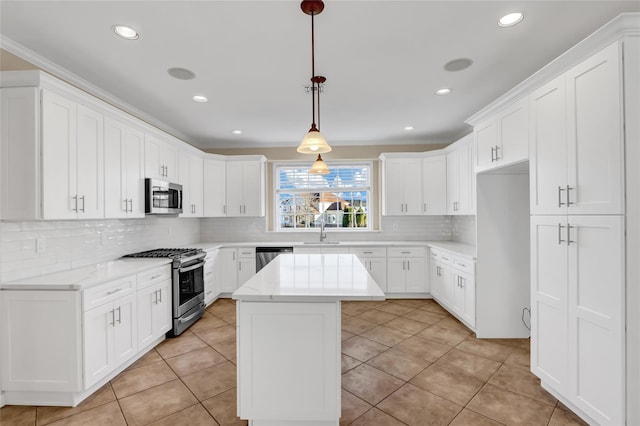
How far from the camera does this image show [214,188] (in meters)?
5.12

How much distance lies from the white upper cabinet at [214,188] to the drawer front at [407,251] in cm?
295

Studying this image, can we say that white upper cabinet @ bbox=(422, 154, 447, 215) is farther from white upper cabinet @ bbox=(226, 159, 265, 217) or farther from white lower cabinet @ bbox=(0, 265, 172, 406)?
white lower cabinet @ bbox=(0, 265, 172, 406)

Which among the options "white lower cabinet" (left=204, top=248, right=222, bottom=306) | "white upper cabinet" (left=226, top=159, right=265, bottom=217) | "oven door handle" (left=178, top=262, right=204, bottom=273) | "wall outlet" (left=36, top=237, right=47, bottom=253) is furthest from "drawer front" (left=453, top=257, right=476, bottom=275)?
"wall outlet" (left=36, top=237, right=47, bottom=253)

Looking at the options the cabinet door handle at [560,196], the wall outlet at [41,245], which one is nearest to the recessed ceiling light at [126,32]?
the wall outlet at [41,245]

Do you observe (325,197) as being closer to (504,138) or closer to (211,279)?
(211,279)

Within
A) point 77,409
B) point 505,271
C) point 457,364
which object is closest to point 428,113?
point 505,271

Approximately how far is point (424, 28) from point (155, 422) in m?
3.35

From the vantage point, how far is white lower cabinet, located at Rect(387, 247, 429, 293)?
15.7 ft

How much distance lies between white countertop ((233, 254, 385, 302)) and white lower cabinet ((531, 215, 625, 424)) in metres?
1.32

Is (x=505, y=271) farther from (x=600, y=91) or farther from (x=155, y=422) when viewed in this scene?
(x=155, y=422)

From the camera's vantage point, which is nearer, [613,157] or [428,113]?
[613,157]

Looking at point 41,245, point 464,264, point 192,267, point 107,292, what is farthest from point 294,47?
point 464,264

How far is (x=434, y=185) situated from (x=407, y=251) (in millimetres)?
1179

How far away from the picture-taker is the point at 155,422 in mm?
2023
